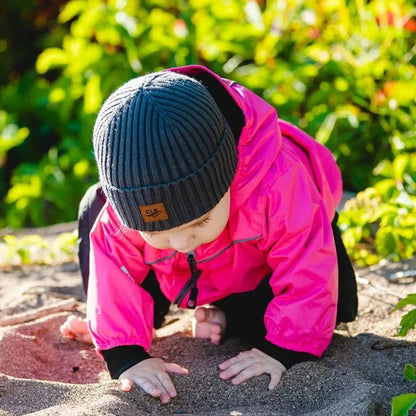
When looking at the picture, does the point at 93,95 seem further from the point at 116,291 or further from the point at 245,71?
the point at 116,291

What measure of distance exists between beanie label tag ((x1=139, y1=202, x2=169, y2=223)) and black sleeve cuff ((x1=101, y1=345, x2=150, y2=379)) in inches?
19.9

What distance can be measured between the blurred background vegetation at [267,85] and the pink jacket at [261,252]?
3.08 feet

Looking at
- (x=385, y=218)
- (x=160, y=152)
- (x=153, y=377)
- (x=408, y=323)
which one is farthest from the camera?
(x=385, y=218)

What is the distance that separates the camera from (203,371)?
95.2 inches

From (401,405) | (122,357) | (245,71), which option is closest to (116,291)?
(122,357)

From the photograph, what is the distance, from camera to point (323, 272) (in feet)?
7.67

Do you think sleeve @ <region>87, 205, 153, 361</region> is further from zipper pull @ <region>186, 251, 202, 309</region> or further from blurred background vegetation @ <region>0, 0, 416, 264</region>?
blurred background vegetation @ <region>0, 0, 416, 264</region>

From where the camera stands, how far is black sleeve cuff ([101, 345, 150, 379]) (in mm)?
2350

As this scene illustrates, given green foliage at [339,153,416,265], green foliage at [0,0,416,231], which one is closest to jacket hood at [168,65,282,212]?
green foliage at [339,153,416,265]

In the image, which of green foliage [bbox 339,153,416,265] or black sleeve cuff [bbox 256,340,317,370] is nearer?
black sleeve cuff [bbox 256,340,317,370]

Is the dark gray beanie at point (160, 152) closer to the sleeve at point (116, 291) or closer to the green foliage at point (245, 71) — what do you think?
the sleeve at point (116, 291)

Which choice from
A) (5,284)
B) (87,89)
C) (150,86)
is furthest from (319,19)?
(150,86)

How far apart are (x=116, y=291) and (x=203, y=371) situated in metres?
0.36

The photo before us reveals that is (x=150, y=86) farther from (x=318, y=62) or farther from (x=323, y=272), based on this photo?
(x=318, y=62)
